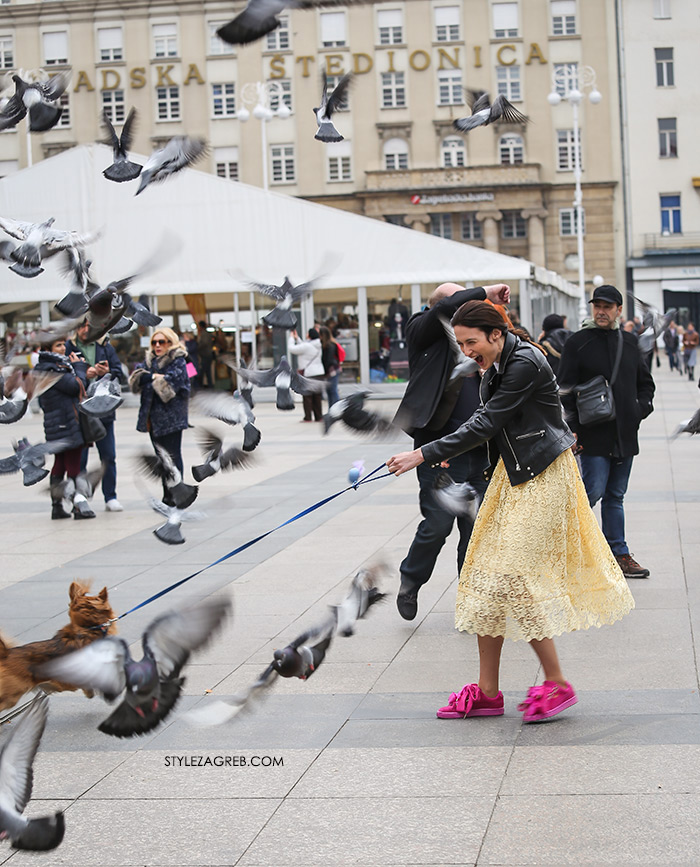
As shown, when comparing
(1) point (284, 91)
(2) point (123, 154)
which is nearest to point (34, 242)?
(2) point (123, 154)

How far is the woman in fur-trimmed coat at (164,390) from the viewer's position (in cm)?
995

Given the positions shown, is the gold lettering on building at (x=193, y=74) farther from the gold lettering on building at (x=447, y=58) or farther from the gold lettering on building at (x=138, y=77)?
the gold lettering on building at (x=447, y=58)

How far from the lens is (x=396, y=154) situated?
190ft

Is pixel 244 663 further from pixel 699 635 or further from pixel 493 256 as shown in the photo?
pixel 493 256

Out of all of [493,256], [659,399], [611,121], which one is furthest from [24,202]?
[611,121]

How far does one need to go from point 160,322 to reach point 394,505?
5.11 meters

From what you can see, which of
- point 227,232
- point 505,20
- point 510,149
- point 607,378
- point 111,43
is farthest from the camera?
point 510,149

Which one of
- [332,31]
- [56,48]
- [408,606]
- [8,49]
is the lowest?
[408,606]

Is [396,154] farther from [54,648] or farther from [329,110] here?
[54,648]

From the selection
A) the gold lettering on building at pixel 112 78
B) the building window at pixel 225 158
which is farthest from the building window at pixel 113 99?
the building window at pixel 225 158

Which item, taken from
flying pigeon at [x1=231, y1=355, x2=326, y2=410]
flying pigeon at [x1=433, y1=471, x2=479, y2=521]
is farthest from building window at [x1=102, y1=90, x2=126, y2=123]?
flying pigeon at [x1=433, y1=471, x2=479, y2=521]

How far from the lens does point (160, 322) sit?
5879mm

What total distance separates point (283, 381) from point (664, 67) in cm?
5574

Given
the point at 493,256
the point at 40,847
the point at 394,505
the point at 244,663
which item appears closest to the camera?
the point at 40,847
